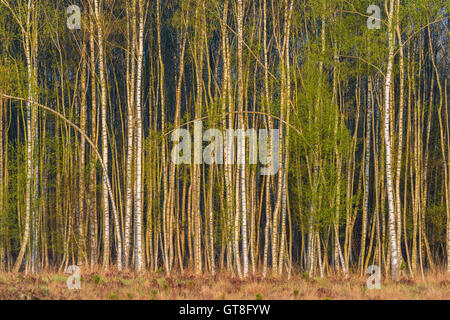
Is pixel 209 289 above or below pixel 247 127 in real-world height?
below

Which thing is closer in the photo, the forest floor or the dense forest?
the forest floor

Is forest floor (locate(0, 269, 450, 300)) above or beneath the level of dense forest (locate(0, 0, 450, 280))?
beneath

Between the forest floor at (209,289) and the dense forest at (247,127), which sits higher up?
the dense forest at (247,127)

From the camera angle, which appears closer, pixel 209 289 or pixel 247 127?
pixel 209 289

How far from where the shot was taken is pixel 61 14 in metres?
12.5

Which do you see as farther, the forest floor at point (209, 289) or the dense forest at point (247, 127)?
the dense forest at point (247, 127)

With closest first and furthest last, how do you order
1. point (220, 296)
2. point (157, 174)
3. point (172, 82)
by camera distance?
point (220, 296) < point (157, 174) < point (172, 82)

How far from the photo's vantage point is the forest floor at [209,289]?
6.96 metres

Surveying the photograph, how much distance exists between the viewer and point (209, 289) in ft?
25.0

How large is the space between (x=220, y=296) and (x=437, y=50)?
390 inches

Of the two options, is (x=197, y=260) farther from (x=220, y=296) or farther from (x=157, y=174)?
(x=220, y=296)

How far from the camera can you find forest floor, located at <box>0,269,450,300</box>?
696cm
